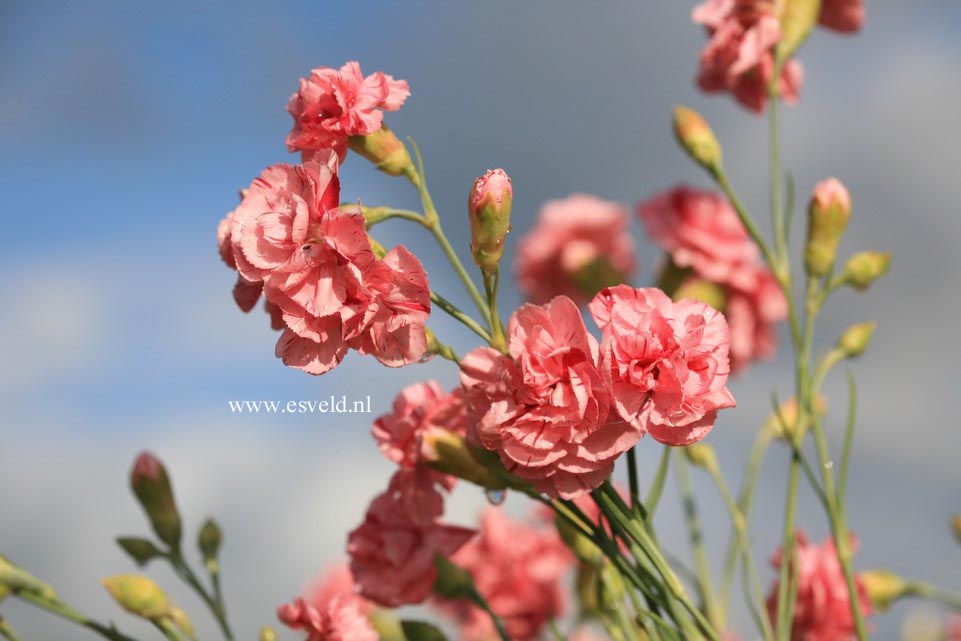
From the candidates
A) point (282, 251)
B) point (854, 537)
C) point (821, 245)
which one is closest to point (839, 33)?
point (821, 245)

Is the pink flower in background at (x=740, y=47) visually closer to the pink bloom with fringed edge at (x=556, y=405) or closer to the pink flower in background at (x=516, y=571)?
the pink bloom with fringed edge at (x=556, y=405)

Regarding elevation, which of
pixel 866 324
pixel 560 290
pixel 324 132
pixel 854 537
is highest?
pixel 560 290

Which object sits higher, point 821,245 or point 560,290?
point 560,290

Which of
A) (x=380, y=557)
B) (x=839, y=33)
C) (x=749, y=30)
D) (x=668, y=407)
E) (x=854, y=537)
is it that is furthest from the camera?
(x=839, y=33)

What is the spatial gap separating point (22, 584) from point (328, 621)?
310 mm

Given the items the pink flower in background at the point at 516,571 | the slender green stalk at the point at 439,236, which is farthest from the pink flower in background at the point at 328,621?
the pink flower in background at the point at 516,571

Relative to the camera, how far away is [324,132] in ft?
2.18

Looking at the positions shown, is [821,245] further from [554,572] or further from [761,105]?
[554,572]

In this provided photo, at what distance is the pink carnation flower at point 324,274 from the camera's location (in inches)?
23.1

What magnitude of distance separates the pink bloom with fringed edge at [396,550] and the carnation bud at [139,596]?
19 cm

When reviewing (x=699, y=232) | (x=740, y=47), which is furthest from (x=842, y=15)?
(x=699, y=232)

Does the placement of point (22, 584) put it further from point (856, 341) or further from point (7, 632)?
point (856, 341)

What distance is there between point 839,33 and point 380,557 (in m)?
1.02

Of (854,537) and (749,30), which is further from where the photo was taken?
(749,30)
